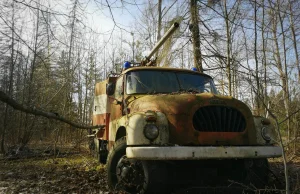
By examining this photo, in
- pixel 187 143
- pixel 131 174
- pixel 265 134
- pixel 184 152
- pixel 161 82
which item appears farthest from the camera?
pixel 161 82

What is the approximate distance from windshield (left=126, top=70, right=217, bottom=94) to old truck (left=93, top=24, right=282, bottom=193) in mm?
377

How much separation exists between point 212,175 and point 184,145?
36.1 inches

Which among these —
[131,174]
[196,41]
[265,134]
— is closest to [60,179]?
[131,174]

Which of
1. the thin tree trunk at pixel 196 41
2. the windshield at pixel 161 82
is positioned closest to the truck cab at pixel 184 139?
the windshield at pixel 161 82

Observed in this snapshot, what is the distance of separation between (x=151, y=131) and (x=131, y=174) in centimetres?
82

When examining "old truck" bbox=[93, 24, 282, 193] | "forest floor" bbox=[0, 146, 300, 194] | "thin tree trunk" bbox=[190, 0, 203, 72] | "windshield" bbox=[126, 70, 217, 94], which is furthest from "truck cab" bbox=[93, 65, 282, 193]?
"thin tree trunk" bbox=[190, 0, 203, 72]

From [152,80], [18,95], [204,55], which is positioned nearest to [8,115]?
[18,95]

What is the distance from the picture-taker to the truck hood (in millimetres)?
4672

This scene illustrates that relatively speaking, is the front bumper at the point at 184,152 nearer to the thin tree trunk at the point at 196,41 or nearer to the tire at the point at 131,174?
the tire at the point at 131,174

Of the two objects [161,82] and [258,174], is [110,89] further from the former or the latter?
[258,174]

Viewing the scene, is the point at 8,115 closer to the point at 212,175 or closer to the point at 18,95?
the point at 18,95

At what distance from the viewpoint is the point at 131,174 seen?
15.7ft

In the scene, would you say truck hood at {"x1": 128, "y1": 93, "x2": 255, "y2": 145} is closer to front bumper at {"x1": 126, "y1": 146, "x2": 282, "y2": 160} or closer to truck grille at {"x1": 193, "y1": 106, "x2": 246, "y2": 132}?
truck grille at {"x1": 193, "y1": 106, "x2": 246, "y2": 132}

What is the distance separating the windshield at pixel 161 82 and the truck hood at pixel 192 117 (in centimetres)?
100
